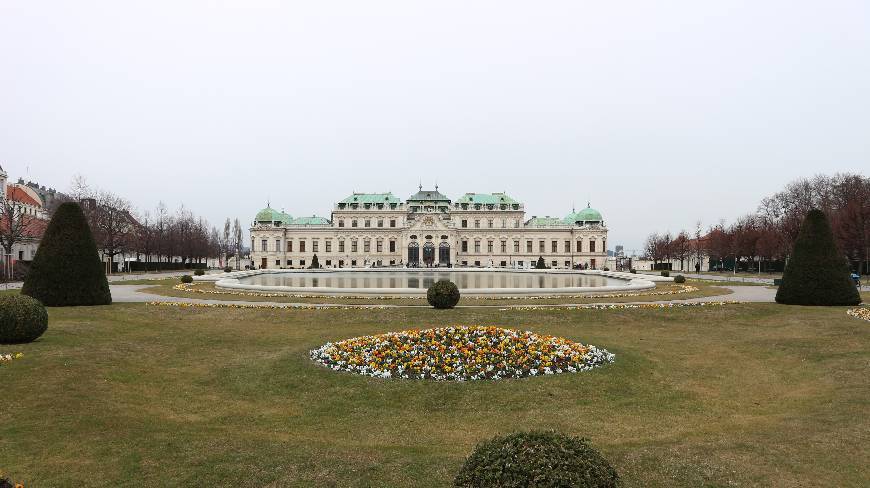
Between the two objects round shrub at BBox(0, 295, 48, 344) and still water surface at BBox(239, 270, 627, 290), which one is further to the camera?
still water surface at BBox(239, 270, 627, 290)

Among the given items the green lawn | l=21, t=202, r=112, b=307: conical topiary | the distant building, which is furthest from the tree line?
the distant building

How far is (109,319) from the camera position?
70.3 ft

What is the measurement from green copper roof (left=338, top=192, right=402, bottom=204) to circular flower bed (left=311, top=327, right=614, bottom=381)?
93.6 meters

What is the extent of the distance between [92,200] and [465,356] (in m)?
77.9

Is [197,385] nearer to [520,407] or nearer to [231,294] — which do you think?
[520,407]

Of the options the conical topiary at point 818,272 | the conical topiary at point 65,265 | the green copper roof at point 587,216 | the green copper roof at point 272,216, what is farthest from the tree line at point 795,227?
the green copper roof at point 272,216

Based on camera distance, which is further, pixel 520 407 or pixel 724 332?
pixel 724 332

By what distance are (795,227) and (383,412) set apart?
69.7m

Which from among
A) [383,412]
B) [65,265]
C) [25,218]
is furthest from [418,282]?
[25,218]

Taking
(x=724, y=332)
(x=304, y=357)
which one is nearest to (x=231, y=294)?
(x=304, y=357)

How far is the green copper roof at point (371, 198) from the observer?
4262 inches

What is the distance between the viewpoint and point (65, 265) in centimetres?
2375

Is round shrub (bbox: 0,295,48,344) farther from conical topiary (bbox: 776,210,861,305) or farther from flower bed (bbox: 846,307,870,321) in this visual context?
conical topiary (bbox: 776,210,861,305)

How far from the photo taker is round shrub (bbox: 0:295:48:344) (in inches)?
570
